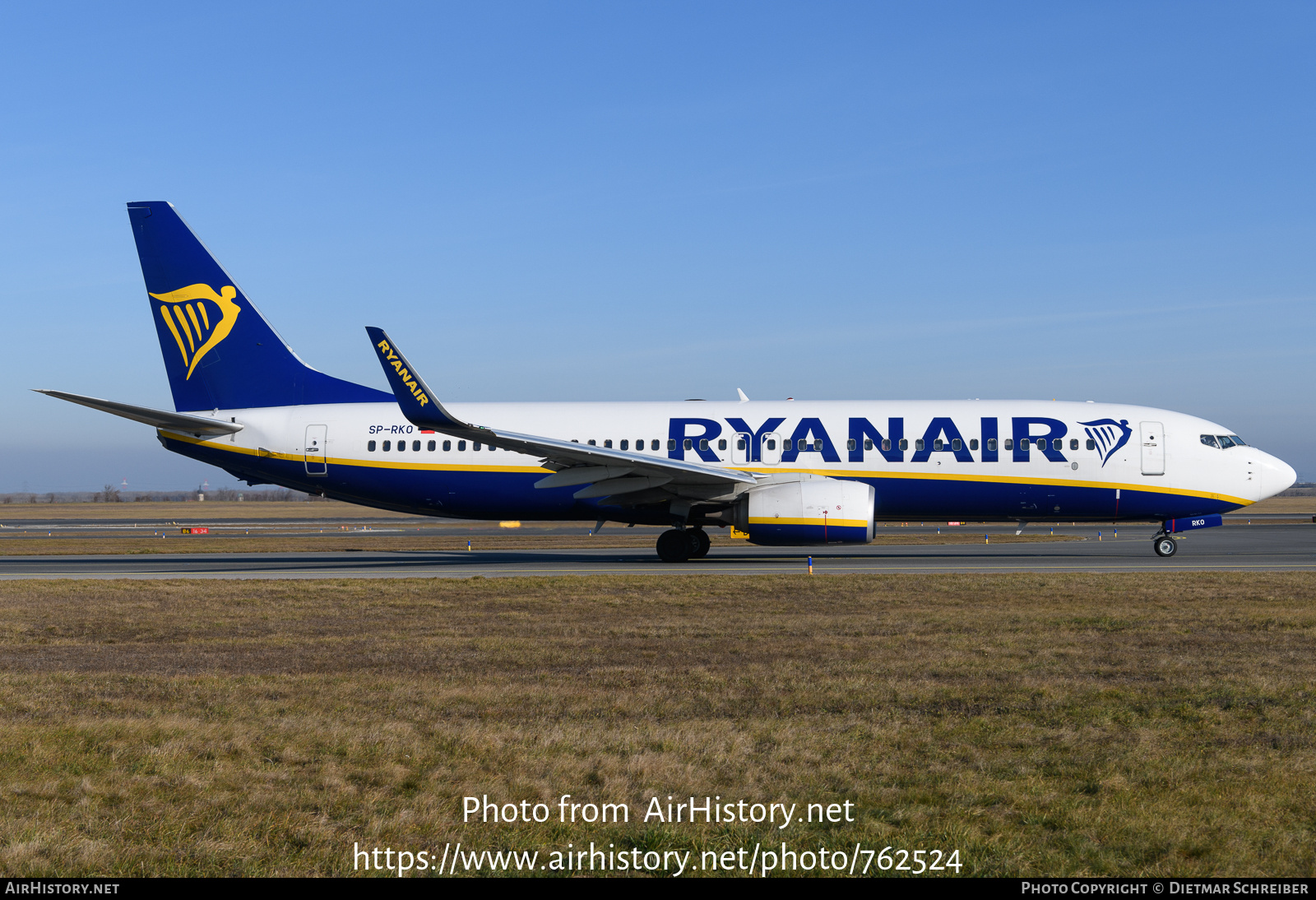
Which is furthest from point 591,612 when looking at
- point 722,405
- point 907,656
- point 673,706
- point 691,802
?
point 722,405

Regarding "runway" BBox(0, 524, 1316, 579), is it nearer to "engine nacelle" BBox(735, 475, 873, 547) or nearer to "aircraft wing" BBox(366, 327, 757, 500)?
"engine nacelle" BBox(735, 475, 873, 547)

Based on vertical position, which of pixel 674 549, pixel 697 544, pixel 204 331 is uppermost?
pixel 204 331

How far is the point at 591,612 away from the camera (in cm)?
1524

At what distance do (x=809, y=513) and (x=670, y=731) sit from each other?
1614 centimetres

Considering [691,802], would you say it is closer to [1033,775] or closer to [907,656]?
[1033,775]

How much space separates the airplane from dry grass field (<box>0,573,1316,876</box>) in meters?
9.55

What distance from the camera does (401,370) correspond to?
72.4ft

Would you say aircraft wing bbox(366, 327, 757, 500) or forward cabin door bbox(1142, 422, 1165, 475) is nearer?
aircraft wing bbox(366, 327, 757, 500)

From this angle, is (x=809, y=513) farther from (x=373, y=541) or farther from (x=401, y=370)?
(x=373, y=541)

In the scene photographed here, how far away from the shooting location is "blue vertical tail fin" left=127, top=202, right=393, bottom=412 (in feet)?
87.8

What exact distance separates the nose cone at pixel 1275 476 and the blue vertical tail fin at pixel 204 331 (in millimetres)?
24180

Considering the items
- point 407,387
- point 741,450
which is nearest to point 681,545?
point 741,450

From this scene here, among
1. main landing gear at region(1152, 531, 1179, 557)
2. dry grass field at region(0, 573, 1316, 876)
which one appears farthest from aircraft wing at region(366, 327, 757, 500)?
main landing gear at region(1152, 531, 1179, 557)
